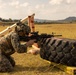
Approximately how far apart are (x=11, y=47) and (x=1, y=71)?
93 centimetres

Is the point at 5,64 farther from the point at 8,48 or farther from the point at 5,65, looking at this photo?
the point at 8,48

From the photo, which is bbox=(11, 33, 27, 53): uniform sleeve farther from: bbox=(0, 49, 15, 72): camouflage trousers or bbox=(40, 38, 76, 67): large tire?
bbox=(40, 38, 76, 67): large tire

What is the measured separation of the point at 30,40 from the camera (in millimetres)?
9398

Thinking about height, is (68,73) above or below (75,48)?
below

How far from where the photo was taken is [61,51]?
Answer: 9.00 m

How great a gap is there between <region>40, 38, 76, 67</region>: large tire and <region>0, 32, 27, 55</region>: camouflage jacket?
98cm

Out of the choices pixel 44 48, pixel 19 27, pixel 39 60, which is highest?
pixel 19 27

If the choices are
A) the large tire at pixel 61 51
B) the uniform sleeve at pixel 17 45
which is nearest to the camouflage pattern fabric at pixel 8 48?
the uniform sleeve at pixel 17 45

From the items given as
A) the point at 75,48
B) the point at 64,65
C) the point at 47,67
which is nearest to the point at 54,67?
the point at 47,67

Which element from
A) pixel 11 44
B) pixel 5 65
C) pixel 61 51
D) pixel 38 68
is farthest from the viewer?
pixel 38 68

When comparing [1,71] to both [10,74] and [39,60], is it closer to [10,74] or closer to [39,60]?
[10,74]

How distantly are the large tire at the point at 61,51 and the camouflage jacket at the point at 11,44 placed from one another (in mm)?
979

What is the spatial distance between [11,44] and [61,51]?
187 centimetres

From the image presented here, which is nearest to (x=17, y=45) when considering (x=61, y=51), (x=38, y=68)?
(x=38, y=68)
